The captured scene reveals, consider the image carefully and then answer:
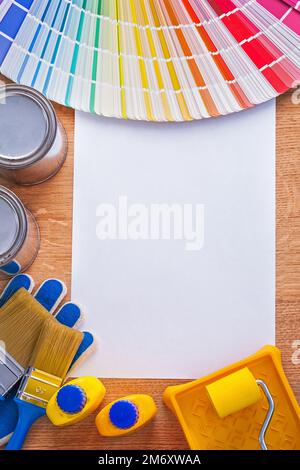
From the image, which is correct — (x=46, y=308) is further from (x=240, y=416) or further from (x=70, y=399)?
(x=240, y=416)

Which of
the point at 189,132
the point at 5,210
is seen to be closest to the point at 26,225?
the point at 5,210

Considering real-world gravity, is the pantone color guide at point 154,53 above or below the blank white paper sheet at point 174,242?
above

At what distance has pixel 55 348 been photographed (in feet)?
2.57

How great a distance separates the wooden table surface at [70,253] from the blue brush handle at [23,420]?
0.08 ft

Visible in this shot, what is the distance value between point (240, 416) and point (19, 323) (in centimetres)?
31

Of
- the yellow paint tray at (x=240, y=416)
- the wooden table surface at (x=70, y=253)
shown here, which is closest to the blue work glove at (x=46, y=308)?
the wooden table surface at (x=70, y=253)

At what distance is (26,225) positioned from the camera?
0.76 metres

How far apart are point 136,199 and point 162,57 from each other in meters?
0.19

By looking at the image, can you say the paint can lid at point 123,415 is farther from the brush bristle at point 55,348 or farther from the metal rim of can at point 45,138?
the metal rim of can at point 45,138

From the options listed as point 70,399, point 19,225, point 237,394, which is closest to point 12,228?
point 19,225

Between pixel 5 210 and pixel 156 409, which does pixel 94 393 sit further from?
pixel 5 210

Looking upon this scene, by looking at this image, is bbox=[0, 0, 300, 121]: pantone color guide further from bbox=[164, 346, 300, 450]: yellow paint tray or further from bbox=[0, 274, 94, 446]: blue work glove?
bbox=[164, 346, 300, 450]: yellow paint tray

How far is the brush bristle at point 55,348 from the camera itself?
2.57 ft

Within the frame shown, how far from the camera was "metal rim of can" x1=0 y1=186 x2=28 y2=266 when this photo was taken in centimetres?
75
